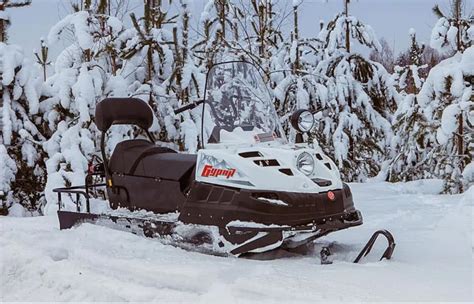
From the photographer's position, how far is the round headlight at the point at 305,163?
4059mm

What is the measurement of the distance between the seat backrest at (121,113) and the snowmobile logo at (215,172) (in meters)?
1.21

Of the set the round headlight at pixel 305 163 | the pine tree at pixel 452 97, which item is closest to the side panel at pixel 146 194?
the round headlight at pixel 305 163

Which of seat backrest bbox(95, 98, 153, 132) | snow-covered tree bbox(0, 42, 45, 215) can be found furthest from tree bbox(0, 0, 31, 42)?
seat backrest bbox(95, 98, 153, 132)

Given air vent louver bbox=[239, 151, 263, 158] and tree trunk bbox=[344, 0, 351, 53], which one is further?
tree trunk bbox=[344, 0, 351, 53]

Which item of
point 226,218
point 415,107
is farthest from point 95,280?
point 415,107

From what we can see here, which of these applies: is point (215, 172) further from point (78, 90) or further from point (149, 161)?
point (78, 90)

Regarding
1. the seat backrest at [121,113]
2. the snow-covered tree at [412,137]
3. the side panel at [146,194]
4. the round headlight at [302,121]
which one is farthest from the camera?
the snow-covered tree at [412,137]

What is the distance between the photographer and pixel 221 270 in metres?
3.59

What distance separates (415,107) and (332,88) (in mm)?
2245

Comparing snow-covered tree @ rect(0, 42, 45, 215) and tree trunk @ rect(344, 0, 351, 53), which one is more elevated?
tree trunk @ rect(344, 0, 351, 53)

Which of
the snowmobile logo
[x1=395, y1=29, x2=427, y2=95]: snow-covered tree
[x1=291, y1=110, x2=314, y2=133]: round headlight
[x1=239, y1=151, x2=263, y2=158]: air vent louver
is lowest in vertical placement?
the snowmobile logo

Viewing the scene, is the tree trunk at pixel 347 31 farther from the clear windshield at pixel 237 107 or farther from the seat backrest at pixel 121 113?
the clear windshield at pixel 237 107

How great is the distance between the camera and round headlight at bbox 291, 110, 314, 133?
442 cm

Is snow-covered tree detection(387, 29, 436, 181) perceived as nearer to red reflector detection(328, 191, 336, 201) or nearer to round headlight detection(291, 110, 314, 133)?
round headlight detection(291, 110, 314, 133)
